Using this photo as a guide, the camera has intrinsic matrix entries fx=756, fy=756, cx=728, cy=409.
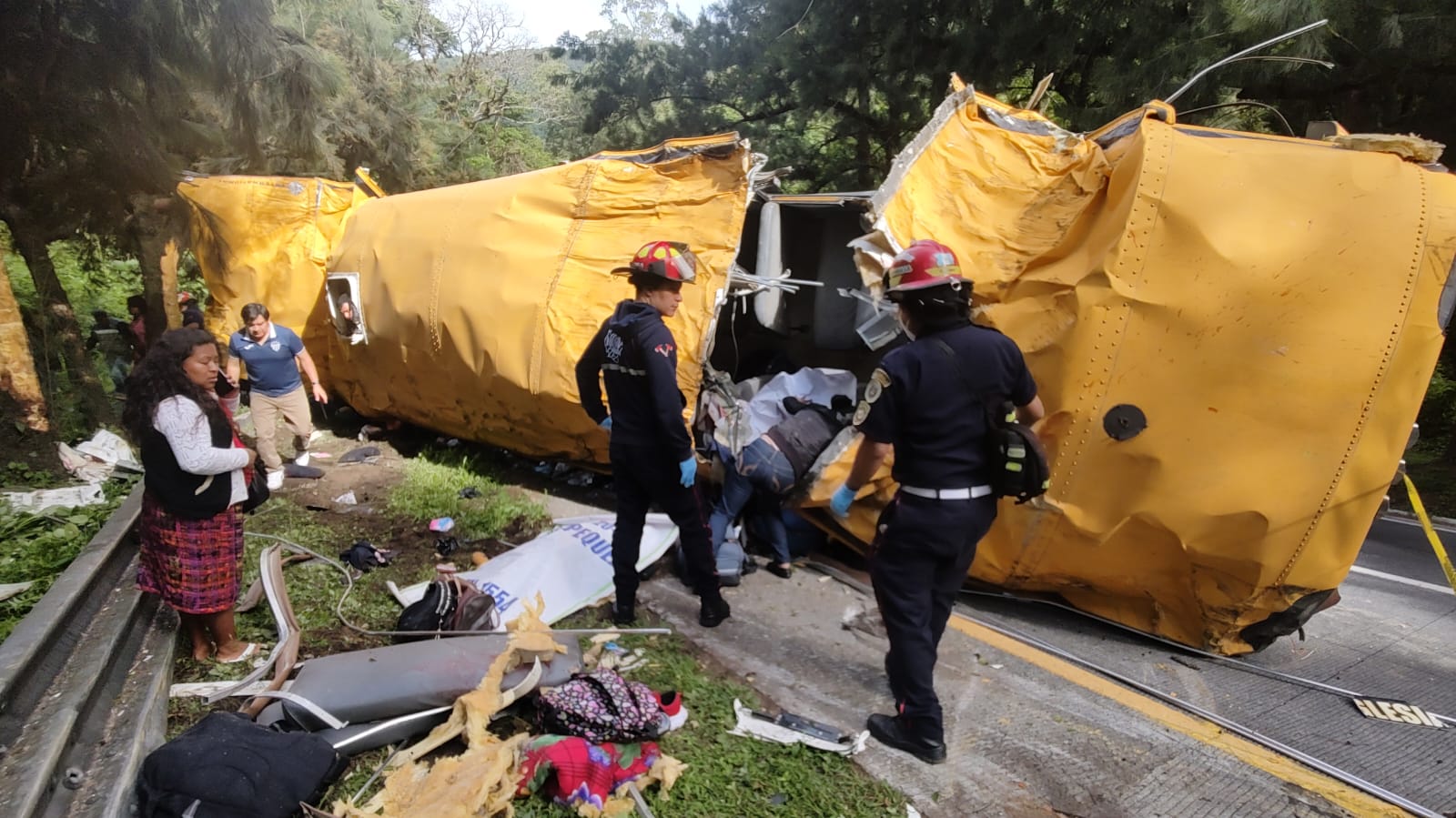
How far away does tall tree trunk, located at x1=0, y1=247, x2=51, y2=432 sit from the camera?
5.60 metres

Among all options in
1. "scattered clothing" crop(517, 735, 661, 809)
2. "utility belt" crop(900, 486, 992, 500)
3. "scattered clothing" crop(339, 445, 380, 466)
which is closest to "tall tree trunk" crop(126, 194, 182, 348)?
"scattered clothing" crop(339, 445, 380, 466)

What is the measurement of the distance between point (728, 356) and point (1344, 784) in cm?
484

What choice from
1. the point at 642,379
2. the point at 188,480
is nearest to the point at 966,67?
the point at 642,379

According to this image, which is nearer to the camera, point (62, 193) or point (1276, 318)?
point (1276, 318)

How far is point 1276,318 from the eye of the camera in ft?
10.5

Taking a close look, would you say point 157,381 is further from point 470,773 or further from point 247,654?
point 470,773

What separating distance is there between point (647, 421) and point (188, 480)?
1.84m

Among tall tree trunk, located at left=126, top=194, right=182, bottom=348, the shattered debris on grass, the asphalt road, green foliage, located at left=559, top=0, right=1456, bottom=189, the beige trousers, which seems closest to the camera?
the shattered debris on grass

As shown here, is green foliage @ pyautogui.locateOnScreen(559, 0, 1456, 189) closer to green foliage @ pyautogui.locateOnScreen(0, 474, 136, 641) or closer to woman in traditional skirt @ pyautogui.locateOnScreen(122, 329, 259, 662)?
woman in traditional skirt @ pyautogui.locateOnScreen(122, 329, 259, 662)

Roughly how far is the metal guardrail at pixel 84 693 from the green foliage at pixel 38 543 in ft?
1.17

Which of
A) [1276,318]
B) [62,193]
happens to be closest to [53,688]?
[1276,318]

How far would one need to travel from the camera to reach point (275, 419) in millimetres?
6250

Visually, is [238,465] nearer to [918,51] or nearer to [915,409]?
[915,409]

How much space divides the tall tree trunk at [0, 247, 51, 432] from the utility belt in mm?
6578
